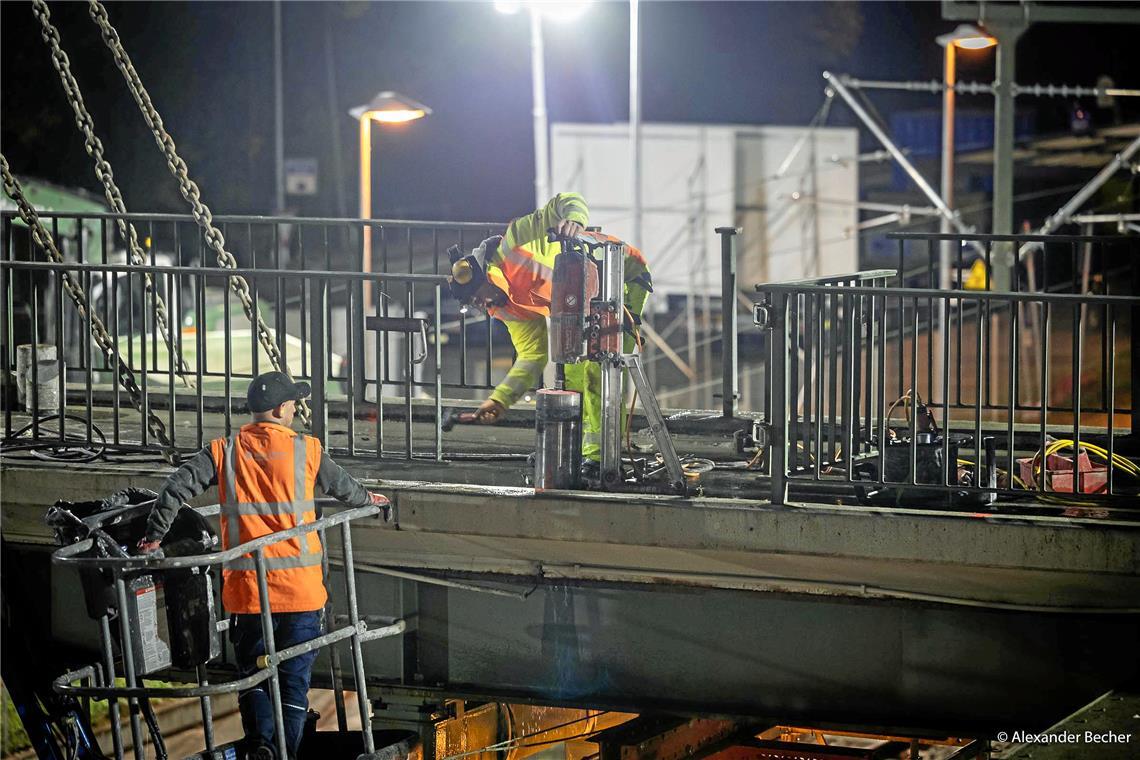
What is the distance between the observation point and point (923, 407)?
8609mm

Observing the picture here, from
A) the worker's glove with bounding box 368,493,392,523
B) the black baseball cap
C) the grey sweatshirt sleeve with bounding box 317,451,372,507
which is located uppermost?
the black baseball cap

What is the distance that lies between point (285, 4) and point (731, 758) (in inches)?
1288

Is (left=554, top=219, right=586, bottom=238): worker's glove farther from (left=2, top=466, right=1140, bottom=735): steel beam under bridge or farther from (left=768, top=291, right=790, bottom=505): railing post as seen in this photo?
(left=2, top=466, right=1140, bottom=735): steel beam under bridge

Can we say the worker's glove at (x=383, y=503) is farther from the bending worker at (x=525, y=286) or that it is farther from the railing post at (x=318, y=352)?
the bending worker at (x=525, y=286)

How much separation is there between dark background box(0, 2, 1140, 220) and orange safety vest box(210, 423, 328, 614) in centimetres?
2186

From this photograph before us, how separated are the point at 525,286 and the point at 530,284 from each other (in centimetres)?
4

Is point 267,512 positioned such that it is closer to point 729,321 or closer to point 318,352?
point 318,352

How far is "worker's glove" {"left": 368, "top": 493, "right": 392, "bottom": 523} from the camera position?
286 inches

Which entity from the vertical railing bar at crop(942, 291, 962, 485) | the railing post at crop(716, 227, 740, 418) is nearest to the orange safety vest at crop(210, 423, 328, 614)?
the vertical railing bar at crop(942, 291, 962, 485)

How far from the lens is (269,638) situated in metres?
6.54

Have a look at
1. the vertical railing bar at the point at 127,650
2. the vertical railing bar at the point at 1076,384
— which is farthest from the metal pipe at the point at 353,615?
the vertical railing bar at the point at 1076,384

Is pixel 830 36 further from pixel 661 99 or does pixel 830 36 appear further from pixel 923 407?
pixel 923 407

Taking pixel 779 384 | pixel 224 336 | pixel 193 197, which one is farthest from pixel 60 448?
pixel 779 384

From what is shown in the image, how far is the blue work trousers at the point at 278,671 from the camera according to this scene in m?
6.91
